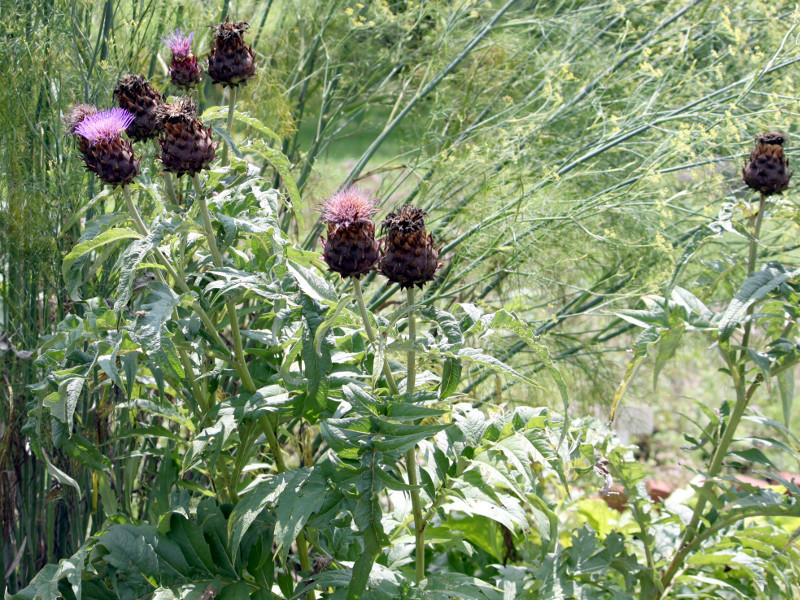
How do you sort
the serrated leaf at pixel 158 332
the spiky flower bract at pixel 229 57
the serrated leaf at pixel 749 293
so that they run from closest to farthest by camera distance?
the serrated leaf at pixel 158 332 < the serrated leaf at pixel 749 293 < the spiky flower bract at pixel 229 57

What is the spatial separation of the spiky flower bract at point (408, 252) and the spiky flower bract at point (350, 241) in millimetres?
22

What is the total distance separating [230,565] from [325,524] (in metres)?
0.24

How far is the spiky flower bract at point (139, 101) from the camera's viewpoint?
1117 mm

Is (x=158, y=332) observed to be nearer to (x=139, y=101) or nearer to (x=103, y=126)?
(x=103, y=126)

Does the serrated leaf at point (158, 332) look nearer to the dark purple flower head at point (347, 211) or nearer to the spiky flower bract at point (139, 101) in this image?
the dark purple flower head at point (347, 211)

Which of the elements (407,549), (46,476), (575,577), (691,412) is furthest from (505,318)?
(691,412)

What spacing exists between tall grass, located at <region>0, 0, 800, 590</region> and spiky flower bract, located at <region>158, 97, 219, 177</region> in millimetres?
167

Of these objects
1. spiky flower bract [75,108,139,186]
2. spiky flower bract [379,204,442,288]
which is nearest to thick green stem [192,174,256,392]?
spiky flower bract [75,108,139,186]

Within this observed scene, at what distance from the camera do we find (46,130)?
137cm

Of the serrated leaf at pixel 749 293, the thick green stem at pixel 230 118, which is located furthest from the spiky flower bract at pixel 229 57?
the serrated leaf at pixel 749 293

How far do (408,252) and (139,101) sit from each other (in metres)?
0.50

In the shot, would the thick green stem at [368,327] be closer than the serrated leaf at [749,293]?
Yes

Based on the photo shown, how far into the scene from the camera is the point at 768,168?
4.06 ft

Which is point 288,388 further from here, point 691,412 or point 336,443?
point 691,412
